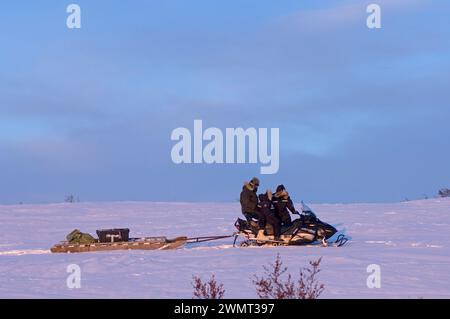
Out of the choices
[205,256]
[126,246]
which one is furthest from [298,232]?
[126,246]

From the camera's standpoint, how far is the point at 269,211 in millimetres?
19031

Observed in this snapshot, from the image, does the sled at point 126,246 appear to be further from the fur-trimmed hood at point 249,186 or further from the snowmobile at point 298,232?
the fur-trimmed hood at point 249,186

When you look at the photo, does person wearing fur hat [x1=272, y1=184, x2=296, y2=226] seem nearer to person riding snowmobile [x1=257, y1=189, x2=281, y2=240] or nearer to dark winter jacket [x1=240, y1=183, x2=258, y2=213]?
person riding snowmobile [x1=257, y1=189, x2=281, y2=240]

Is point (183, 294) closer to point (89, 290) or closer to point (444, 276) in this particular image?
point (89, 290)

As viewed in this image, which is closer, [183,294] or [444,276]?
[183,294]

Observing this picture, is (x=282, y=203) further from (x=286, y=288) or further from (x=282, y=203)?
(x=286, y=288)

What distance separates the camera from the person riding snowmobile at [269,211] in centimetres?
1902

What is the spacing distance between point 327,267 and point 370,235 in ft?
24.0

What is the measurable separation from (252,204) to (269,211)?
14.2 inches

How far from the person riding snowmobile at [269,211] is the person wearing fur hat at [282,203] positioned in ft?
0.33
